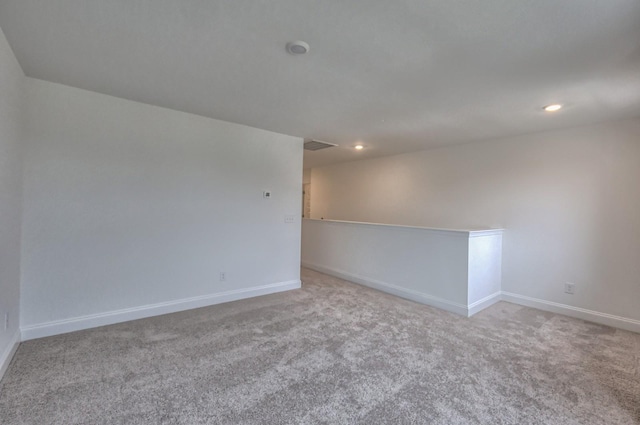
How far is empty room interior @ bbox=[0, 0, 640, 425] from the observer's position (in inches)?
72.0

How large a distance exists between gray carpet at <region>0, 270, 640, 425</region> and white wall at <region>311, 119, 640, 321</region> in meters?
0.60

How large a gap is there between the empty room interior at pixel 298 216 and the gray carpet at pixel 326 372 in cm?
2

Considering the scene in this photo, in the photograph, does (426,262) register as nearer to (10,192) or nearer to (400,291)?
(400,291)

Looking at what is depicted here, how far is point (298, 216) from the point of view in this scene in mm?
4641

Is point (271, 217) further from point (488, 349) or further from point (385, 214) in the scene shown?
point (488, 349)

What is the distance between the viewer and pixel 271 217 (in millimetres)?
4340

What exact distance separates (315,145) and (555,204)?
3565mm

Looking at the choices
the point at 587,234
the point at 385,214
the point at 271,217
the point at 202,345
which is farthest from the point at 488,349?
the point at 385,214

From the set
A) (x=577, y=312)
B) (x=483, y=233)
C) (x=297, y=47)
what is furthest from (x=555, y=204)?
(x=297, y=47)

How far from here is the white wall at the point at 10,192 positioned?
2.05 metres

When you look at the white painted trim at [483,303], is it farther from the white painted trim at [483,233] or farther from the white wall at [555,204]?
the white painted trim at [483,233]

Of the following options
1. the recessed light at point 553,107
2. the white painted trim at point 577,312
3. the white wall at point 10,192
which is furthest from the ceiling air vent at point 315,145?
the white painted trim at point 577,312

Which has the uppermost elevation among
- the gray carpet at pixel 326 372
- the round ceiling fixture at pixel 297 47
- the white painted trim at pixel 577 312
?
the round ceiling fixture at pixel 297 47

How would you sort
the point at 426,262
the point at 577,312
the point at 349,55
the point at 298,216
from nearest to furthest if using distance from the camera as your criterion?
the point at 349,55
the point at 577,312
the point at 426,262
the point at 298,216
